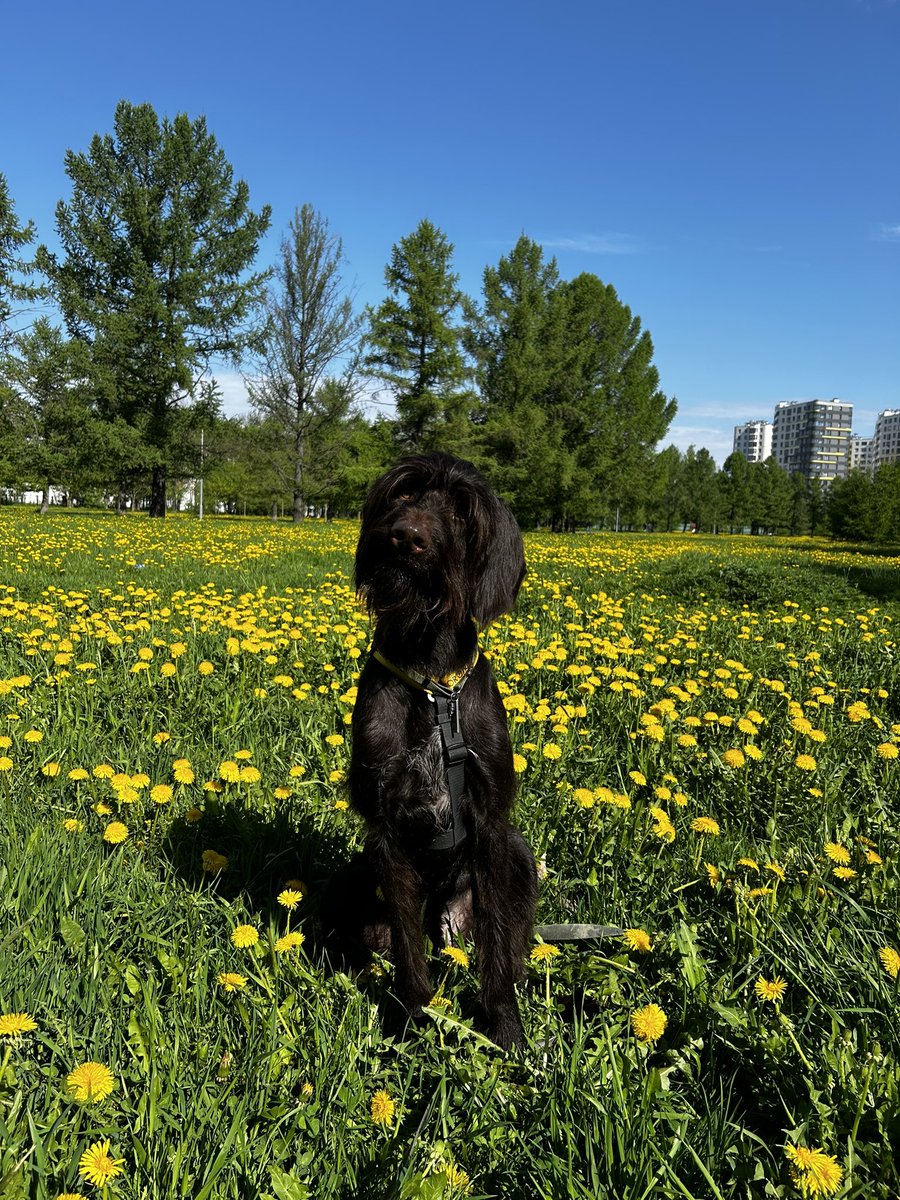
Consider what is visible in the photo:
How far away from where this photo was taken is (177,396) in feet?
94.3

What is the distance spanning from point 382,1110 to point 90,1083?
626mm

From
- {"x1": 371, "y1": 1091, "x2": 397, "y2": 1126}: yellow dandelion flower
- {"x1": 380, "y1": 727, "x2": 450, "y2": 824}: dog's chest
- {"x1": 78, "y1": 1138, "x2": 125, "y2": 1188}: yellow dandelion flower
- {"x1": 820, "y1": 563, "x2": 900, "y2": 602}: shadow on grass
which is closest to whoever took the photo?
{"x1": 78, "y1": 1138, "x2": 125, "y2": 1188}: yellow dandelion flower

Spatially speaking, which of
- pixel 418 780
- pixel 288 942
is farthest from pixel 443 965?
pixel 418 780

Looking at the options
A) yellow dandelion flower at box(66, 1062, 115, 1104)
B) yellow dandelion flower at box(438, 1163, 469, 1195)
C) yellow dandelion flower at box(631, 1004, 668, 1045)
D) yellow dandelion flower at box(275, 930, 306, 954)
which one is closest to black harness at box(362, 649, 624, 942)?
yellow dandelion flower at box(275, 930, 306, 954)

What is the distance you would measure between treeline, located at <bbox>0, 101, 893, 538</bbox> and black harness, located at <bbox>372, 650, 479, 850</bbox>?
20.8 metres

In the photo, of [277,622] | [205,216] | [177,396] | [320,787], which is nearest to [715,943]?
[320,787]

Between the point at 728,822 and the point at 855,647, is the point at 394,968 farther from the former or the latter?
the point at 855,647

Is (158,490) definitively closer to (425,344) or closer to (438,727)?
(425,344)

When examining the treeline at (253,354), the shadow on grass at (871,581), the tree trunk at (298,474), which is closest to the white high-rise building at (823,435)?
the treeline at (253,354)

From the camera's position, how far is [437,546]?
199 centimetres

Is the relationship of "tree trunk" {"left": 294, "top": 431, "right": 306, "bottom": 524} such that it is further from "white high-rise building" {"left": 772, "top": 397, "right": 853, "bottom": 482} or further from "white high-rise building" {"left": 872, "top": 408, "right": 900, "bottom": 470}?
"white high-rise building" {"left": 872, "top": 408, "right": 900, "bottom": 470}

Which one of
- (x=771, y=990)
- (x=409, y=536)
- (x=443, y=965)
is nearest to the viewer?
(x=771, y=990)

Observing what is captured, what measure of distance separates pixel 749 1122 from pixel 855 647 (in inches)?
202

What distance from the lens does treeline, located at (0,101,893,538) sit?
88.1ft
